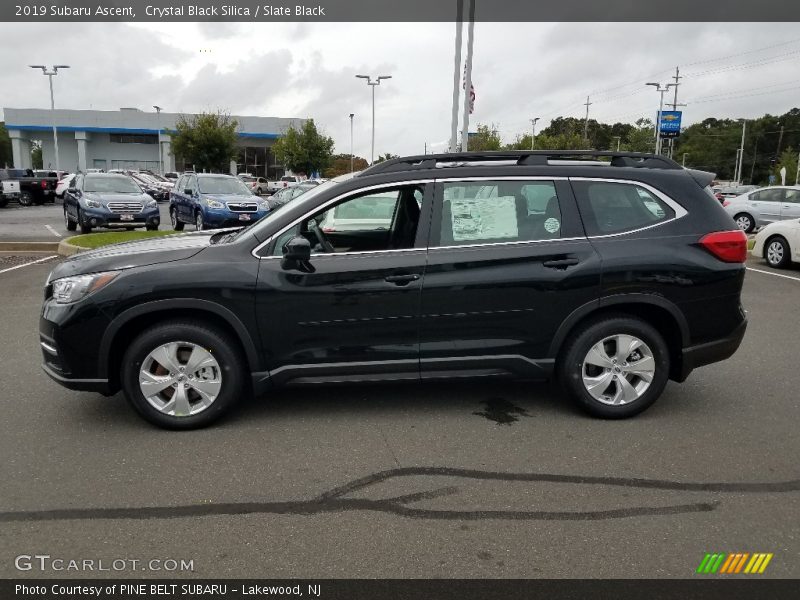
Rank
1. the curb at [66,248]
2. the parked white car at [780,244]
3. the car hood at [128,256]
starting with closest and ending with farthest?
1. the car hood at [128,256]
2. the parked white car at [780,244]
3. the curb at [66,248]

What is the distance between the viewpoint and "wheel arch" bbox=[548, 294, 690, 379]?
4641 millimetres

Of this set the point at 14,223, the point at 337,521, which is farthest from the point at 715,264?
the point at 14,223

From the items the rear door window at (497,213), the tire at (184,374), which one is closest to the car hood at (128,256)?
the tire at (184,374)

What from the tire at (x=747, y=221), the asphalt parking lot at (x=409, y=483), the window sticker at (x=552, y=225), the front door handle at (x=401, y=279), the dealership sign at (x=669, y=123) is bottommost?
the asphalt parking lot at (x=409, y=483)

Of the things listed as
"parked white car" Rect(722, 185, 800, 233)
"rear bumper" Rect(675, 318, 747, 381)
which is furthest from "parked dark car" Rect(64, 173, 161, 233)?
"parked white car" Rect(722, 185, 800, 233)

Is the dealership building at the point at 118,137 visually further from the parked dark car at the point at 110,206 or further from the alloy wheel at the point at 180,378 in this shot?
the alloy wheel at the point at 180,378

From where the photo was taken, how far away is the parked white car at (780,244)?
41.0ft

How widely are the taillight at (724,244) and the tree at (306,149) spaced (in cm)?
5002

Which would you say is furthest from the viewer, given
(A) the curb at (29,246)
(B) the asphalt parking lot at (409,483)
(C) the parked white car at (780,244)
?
(A) the curb at (29,246)

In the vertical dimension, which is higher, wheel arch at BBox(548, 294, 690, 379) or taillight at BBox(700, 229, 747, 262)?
taillight at BBox(700, 229, 747, 262)

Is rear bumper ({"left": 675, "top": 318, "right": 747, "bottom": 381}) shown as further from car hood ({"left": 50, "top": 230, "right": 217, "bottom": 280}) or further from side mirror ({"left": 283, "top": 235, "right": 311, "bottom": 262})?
car hood ({"left": 50, "top": 230, "right": 217, "bottom": 280})

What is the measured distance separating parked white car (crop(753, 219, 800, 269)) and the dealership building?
56638 mm

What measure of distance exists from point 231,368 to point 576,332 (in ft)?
8.07

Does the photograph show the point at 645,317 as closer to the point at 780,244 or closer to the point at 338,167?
the point at 780,244
